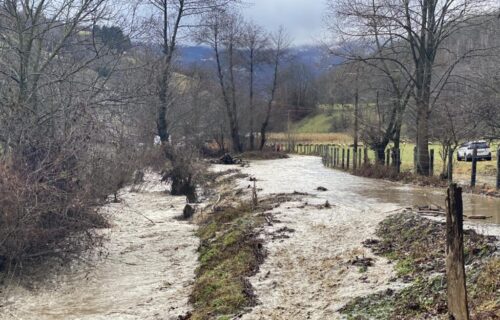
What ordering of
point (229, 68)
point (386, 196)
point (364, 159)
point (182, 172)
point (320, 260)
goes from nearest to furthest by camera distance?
point (320, 260)
point (386, 196)
point (182, 172)
point (364, 159)
point (229, 68)

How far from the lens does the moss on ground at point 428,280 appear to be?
20.6ft

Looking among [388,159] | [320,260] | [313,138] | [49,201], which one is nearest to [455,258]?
[320,260]

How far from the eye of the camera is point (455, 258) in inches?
216

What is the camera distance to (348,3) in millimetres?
23375

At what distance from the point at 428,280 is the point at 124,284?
221 inches

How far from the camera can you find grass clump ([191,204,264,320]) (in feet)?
26.3

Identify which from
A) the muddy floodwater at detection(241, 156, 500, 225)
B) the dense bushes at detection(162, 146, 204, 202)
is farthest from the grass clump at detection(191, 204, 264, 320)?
the dense bushes at detection(162, 146, 204, 202)

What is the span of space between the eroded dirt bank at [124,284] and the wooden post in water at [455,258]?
14.1 feet

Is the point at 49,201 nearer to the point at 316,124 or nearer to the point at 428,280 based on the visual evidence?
the point at 428,280

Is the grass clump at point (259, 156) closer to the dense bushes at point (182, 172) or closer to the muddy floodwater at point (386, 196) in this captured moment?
the dense bushes at point (182, 172)

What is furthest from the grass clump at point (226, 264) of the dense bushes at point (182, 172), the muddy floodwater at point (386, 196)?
the dense bushes at point (182, 172)

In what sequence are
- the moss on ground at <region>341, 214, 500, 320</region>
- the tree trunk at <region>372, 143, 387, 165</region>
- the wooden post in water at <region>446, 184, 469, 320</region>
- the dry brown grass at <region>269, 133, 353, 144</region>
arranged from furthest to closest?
the dry brown grass at <region>269, 133, 353, 144</region>
the tree trunk at <region>372, 143, 387, 165</region>
the moss on ground at <region>341, 214, 500, 320</region>
the wooden post in water at <region>446, 184, 469, 320</region>

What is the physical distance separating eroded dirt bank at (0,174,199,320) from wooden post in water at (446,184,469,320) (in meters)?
4.28

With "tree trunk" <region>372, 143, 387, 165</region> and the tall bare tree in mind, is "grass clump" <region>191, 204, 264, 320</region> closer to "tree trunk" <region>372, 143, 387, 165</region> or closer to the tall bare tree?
"tree trunk" <region>372, 143, 387, 165</region>
